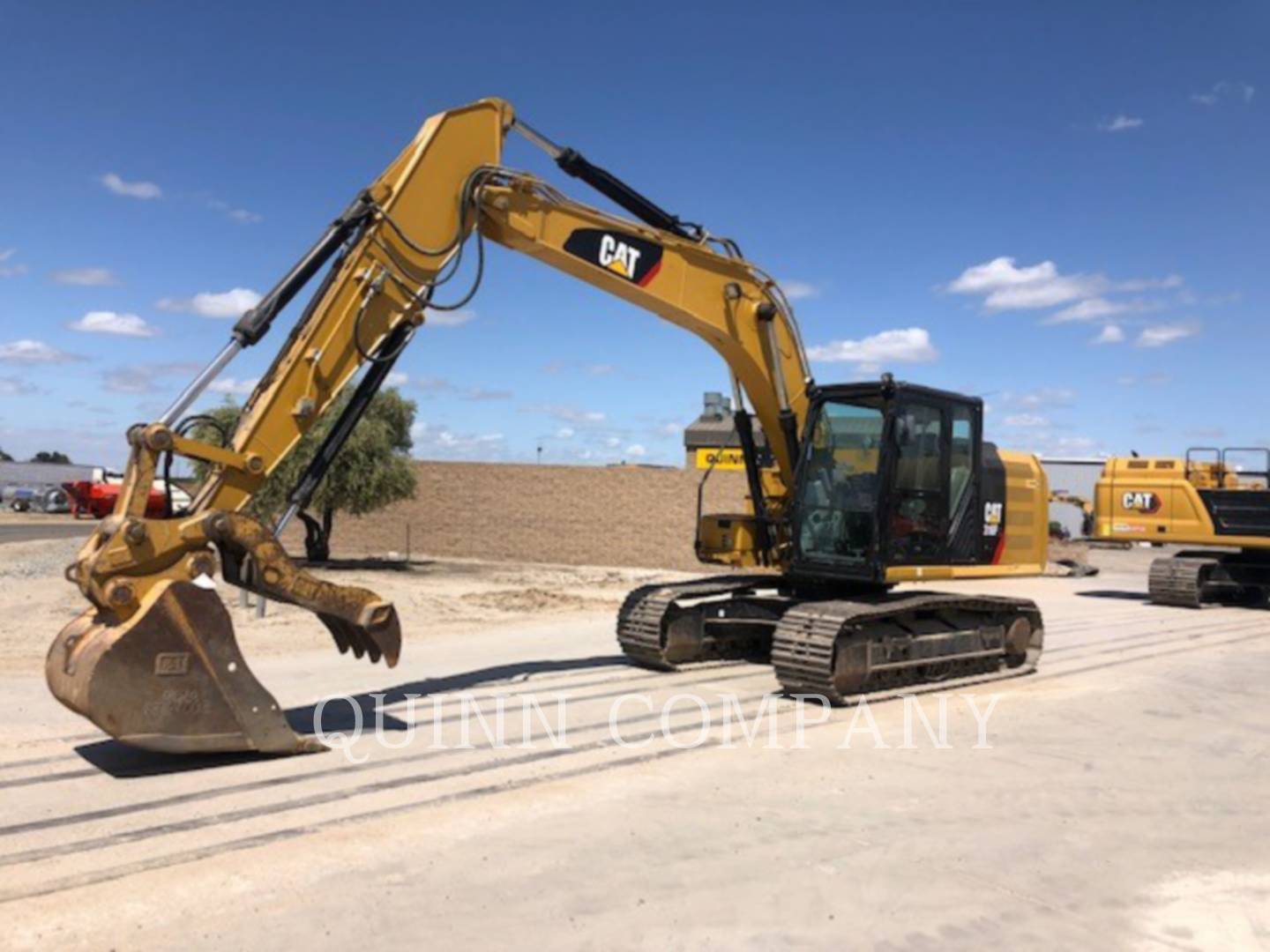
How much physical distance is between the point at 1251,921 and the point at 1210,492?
53.3 ft

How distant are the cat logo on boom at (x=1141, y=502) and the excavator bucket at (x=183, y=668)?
54.8 ft

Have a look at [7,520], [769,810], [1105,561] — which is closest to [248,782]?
[769,810]

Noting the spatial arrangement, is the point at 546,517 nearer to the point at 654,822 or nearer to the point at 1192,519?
the point at 1192,519

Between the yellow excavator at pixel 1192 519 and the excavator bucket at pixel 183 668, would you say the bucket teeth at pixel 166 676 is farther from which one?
the yellow excavator at pixel 1192 519

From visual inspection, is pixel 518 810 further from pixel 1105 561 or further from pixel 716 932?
pixel 1105 561

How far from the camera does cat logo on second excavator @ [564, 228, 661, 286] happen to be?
9141 millimetres

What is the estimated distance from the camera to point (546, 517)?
96.1ft

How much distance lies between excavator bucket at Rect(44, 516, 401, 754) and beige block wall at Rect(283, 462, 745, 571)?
20.3m

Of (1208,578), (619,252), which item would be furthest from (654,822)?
(1208,578)

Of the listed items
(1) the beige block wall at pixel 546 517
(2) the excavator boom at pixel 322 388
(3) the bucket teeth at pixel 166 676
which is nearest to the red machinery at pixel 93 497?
(1) the beige block wall at pixel 546 517

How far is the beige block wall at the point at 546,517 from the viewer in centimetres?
2797

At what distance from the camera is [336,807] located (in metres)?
6.15

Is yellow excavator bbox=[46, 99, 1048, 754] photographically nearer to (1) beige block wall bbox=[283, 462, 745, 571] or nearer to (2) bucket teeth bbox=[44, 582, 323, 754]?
(2) bucket teeth bbox=[44, 582, 323, 754]

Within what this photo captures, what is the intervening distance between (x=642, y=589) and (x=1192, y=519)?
12456mm
